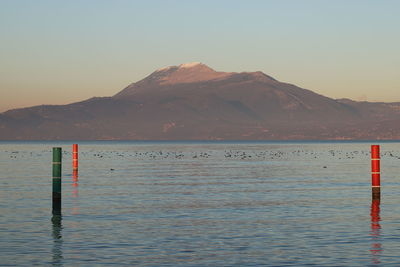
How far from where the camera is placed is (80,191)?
44.2 m

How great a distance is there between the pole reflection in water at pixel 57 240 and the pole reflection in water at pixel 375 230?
8426 millimetres

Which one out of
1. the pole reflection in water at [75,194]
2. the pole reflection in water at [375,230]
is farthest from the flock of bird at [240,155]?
the pole reflection in water at [375,230]

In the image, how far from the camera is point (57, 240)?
24500 mm

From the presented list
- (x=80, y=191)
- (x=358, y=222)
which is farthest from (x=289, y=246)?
(x=80, y=191)

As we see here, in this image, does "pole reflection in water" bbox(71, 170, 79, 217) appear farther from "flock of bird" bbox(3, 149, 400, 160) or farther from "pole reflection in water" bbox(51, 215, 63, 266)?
"flock of bird" bbox(3, 149, 400, 160)

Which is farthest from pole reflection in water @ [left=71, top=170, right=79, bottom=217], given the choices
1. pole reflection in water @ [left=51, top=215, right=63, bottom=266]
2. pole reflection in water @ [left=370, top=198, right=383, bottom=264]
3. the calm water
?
pole reflection in water @ [left=370, top=198, right=383, bottom=264]

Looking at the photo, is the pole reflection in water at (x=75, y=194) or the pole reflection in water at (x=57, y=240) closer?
the pole reflection in water at (x=57, y=240)

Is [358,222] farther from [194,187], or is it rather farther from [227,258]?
[194,187]

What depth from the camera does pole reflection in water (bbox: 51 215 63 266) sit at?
21194mm

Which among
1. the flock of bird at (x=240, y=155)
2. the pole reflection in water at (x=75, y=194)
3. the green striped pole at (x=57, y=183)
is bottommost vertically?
the pole reflection in water at (x=75, y=194)

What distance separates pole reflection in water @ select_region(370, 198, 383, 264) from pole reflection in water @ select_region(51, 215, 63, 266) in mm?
8426

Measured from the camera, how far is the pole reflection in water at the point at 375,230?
71.4ft

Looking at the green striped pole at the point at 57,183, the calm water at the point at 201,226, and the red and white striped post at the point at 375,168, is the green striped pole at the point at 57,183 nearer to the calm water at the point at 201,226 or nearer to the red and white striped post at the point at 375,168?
the calm water at the point at 201,226

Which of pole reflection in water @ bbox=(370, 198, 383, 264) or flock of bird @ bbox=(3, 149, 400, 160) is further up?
flock of bird @ bbox=(3, 149, 400, 160)
